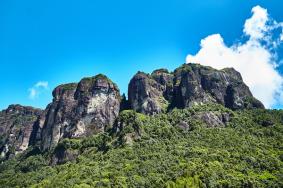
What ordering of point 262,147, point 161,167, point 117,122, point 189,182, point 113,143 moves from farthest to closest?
1. point 117,122
2. point 113,143
3. point 262,147
4. point 161,167
5. point 189,182

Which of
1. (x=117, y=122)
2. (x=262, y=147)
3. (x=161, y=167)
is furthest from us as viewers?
(x=117, y=122)

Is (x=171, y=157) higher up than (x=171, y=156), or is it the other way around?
(x=171, y=156)

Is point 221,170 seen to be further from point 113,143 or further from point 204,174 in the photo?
point 113,143

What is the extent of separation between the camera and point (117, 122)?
19312cm

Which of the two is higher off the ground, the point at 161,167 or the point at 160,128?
the point at 160,128

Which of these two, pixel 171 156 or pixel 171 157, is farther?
pixel 171 156

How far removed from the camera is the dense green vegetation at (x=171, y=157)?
137 meters

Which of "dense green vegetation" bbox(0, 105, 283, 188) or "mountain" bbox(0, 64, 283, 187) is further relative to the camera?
"mountain" bbox(0, 64, 283, 187)

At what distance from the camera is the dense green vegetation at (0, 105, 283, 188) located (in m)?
137

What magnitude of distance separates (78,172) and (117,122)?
140 feet

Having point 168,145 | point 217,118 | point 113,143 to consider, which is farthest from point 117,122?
point 217,118

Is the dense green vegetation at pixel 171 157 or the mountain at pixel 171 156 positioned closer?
the dense green vegetation at pixel 171 157

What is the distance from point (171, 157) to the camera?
156000 millimetres

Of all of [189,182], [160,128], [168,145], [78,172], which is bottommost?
[189,182]
